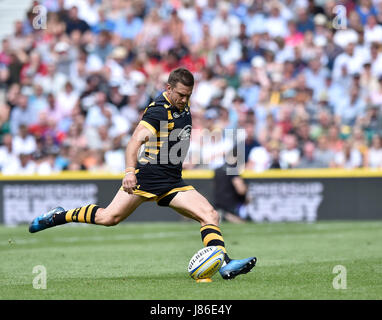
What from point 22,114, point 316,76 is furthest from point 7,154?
point 316,76

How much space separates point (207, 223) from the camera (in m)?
8.79

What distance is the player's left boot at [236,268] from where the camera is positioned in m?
8.56

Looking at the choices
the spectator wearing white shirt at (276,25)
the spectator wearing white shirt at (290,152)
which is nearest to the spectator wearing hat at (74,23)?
Result: the spectator wearing white shirt at (276,25)

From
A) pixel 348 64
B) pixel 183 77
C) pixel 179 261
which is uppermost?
pixel 348 64

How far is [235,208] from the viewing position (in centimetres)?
1784

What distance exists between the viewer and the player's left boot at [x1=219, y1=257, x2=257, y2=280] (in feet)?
28.1

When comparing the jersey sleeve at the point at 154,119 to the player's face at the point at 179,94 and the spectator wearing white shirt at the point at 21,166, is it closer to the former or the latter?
the player's face at the point at 179,94

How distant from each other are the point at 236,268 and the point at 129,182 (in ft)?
4.68

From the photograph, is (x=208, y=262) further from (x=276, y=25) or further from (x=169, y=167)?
(x=276, y=25)

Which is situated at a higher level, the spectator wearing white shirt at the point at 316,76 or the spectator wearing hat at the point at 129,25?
the spectator wearing hat at the point at 129,25

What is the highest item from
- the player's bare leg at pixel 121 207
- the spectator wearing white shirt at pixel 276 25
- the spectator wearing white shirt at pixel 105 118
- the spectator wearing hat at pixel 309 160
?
the spectator wearing white shirt at pixel 276 25
